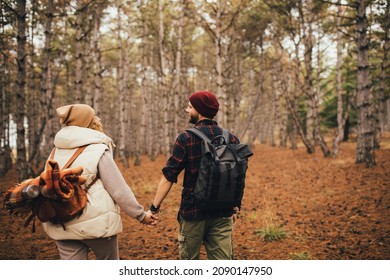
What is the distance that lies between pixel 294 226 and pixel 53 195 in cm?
495

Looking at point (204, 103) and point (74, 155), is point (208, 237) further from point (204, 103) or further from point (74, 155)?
point (74, 155)

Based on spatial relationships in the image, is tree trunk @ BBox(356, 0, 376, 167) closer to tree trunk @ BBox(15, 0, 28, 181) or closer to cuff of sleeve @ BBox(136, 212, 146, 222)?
cuff of sleeve @ BBox(136, 212, 146, 222)

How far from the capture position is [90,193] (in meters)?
2.40

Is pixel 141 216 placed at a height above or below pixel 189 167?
below

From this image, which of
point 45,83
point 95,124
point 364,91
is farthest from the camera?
point 364,91

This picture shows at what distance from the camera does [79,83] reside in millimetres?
9625

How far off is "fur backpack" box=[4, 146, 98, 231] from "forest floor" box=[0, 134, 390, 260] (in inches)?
115

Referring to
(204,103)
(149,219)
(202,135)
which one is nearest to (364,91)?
(204,103)

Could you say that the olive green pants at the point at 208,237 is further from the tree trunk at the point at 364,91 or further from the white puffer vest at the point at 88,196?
the tree trunk at the point at 364,91

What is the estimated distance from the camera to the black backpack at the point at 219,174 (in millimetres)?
2521

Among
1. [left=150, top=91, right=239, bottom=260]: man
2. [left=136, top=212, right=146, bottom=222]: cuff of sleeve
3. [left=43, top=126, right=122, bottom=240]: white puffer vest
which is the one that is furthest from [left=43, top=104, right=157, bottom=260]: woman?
[left=150, top=91, right=239, bottom=260]: man

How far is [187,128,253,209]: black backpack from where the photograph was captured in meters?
2.52
